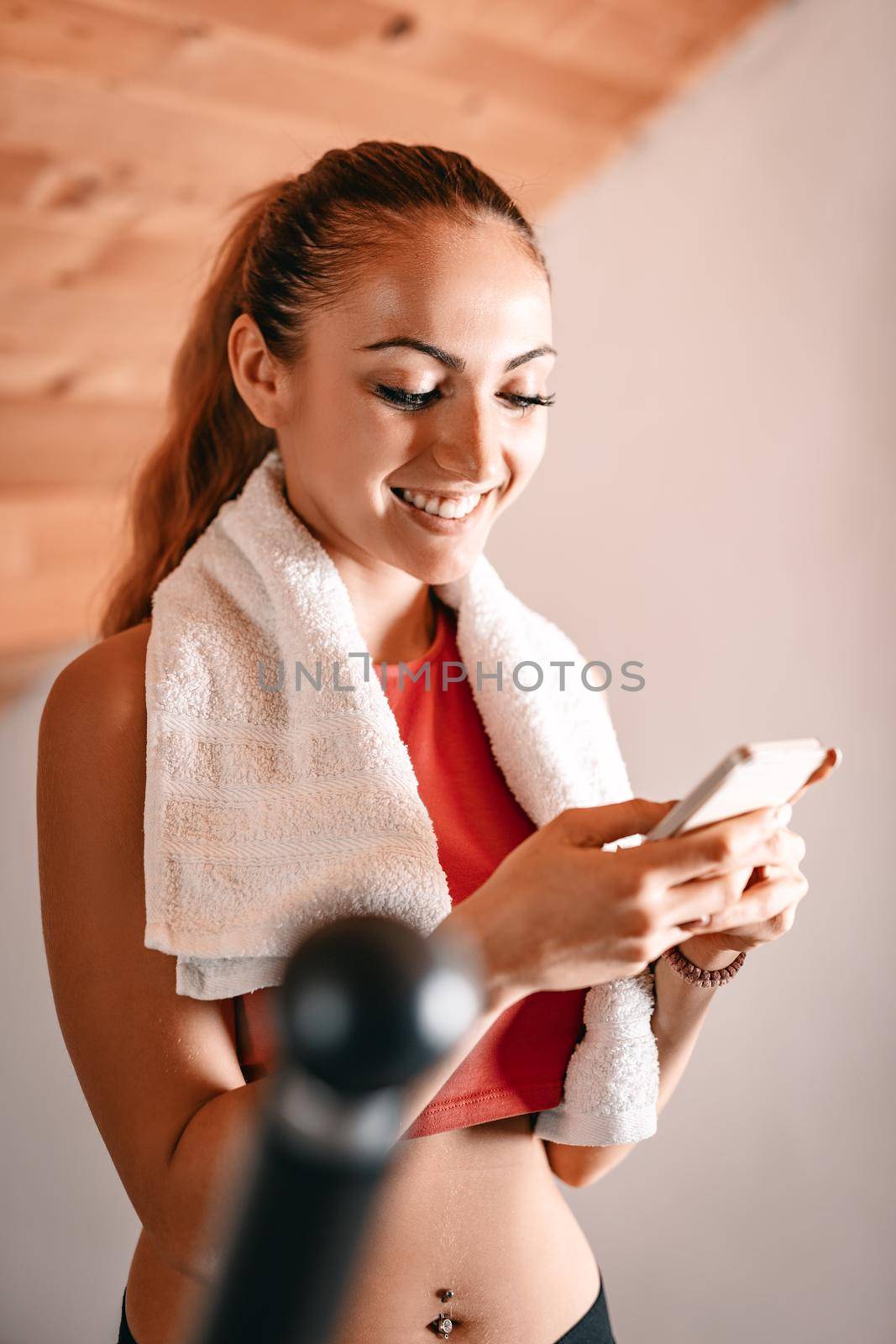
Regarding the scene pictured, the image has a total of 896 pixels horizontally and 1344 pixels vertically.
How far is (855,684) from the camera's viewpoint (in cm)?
182

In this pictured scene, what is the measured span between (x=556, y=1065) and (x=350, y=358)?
608mm

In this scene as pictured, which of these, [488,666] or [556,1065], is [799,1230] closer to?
[556,1065]

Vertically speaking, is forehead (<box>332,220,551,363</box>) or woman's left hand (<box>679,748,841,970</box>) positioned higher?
forehead (<box>332,220,551,363</box>)

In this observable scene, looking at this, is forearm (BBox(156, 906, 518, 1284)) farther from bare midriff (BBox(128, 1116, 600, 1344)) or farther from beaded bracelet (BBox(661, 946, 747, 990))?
beaded bracelet (BBox(661, 946, 747, 990))

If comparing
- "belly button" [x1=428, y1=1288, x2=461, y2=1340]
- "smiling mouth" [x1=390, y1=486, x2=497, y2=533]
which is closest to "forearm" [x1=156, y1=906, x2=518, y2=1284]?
"belly button" [x1=428, y1=1288, x2=461, y2=1340]

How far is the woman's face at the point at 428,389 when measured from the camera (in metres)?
0.92

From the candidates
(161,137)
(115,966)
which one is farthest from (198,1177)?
A: (161,137)

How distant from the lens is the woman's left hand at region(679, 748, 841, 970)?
812 millimetres

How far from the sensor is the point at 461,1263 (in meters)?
0.96

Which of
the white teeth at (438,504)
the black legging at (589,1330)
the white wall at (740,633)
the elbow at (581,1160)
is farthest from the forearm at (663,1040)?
the white wall at (740,633)

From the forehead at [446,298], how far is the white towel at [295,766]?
209mm

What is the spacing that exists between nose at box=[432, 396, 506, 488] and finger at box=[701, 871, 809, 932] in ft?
1.22

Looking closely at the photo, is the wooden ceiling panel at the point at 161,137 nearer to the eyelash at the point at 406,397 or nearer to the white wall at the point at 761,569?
the white wall at the point at 761,569

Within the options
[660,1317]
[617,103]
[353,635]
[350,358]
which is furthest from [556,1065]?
[617,103]
